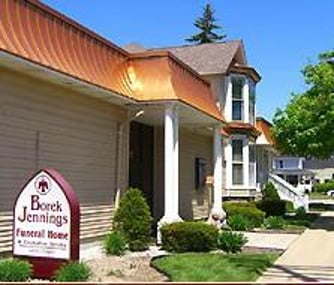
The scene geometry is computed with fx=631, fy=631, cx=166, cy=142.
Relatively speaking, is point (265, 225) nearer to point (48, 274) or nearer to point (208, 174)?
point (208, 174)

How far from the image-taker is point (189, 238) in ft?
49.4

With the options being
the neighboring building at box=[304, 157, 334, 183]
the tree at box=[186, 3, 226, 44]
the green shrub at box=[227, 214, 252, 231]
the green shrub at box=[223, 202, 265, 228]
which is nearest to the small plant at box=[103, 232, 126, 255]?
the green shrub at box=[227, 214, 252, 231]

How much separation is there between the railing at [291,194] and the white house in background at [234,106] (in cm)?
764

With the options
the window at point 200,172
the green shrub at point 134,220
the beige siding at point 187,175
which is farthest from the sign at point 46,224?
the window at point 200,172

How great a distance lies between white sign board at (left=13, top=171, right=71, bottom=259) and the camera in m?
10.2

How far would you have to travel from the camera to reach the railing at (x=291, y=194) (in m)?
38.6

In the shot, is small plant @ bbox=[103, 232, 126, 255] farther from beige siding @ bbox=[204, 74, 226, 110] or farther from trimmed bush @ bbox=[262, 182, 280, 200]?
trimmed bush @ bbox=[262, 182, 280, 200]

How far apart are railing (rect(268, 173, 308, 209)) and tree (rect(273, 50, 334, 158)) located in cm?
1420

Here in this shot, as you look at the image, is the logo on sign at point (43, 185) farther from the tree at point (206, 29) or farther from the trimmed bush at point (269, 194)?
the tree at point (206, 29)

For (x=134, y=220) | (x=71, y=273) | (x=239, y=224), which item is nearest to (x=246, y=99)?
(x=239, y=224)

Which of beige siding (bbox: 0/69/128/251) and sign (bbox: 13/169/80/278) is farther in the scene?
beige siding (bbox: 0/69/128/251)

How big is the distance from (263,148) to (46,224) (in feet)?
100

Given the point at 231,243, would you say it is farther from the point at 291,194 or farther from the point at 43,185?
the point at 291,194

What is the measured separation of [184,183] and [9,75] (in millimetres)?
12854
